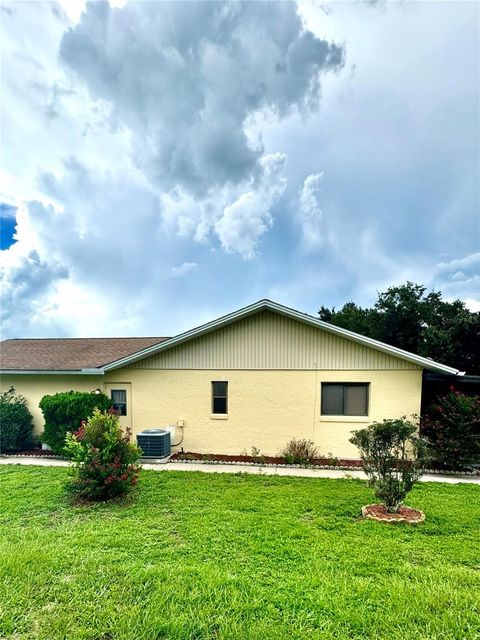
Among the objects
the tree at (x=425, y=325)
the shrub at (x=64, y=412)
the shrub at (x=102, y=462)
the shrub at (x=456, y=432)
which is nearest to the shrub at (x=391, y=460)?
the shrub at (x=456, y=432)

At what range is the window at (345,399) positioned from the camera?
960 cm

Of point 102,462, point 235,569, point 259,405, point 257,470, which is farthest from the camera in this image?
point 259,405

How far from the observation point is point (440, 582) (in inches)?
139

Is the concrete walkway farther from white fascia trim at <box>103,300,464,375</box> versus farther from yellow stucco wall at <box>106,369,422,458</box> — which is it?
white fascia trim at <box>103,300,464,375</box>

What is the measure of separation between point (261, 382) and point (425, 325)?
12766 mm

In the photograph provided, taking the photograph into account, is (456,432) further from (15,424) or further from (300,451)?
(15,424)

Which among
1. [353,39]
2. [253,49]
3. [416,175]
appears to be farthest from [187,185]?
[416,175]

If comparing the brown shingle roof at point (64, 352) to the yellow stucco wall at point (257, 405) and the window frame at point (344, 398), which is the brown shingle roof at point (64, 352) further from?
the window frame at point (344, 398)

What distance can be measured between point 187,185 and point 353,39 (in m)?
7.64

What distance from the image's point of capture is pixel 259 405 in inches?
389

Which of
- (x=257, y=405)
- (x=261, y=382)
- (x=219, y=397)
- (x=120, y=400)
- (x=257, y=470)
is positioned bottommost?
(x=257, y=470)

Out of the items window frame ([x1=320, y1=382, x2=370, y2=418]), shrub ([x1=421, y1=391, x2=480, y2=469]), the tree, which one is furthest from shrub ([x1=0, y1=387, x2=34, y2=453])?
the tree

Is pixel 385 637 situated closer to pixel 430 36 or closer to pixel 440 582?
pixel 440 582

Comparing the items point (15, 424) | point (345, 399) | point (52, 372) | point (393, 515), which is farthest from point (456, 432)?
point (15, 424)
